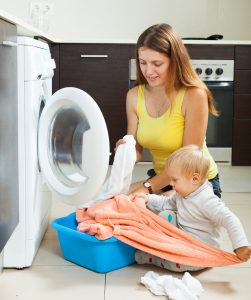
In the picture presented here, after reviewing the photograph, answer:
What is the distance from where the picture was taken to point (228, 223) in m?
1.78

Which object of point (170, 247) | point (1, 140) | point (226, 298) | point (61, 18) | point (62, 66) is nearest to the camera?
point (1, 140)

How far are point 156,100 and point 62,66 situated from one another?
1.05 m

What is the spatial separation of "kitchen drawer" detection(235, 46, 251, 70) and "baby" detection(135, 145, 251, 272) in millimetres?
1379

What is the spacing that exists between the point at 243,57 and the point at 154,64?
1199mm

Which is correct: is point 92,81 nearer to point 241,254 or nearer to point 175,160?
point 175,160

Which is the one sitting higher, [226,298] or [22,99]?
[22,99]

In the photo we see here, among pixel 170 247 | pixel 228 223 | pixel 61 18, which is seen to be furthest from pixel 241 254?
pixel 61 18

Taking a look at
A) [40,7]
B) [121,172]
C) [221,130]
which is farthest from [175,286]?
[40,7]

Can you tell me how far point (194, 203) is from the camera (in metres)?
1.88

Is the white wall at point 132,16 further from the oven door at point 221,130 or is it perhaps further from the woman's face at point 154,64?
the woman's face at point 154,64

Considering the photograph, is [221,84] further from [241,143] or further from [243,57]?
[241,143]

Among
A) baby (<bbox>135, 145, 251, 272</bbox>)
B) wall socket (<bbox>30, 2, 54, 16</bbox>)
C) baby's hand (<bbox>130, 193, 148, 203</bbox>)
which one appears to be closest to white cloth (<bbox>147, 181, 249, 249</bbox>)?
baby (<bbox>135, 145, 251, 272</bbox>)

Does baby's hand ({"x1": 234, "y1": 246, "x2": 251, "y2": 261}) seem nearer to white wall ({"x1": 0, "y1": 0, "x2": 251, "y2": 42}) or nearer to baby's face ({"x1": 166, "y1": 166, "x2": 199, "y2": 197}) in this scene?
baby's face ({"x1": 166, "y1": 166, "x2": 199, "y2": 197})

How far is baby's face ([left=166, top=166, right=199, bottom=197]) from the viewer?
1859mm
